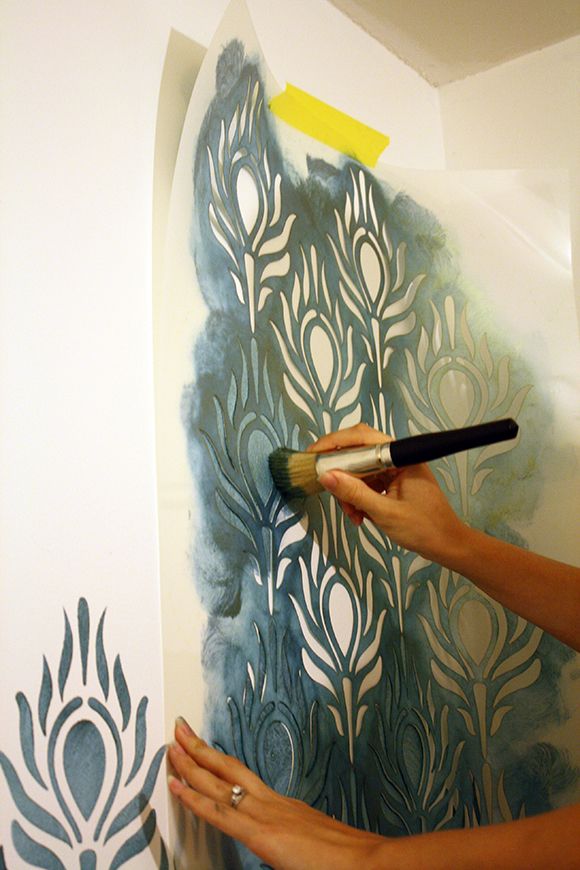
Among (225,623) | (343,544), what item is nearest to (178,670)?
(225,623)

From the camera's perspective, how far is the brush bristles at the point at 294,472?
842 millimetres

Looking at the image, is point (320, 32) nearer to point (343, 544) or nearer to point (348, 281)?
point (348, 281)

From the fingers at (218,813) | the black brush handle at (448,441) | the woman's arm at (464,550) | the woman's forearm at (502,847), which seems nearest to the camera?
the woman's forearm at (502,847)

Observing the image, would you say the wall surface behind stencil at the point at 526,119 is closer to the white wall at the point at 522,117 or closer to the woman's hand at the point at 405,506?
the white wall at the point at 522,117

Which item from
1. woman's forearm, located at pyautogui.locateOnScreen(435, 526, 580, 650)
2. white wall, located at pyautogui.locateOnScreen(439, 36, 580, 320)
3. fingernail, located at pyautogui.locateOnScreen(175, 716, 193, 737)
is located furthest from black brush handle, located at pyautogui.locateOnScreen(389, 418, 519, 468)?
white wall, located at pyautogui.locateOnScreen(439, 36, 580, 320)

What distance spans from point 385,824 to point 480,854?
0.39m

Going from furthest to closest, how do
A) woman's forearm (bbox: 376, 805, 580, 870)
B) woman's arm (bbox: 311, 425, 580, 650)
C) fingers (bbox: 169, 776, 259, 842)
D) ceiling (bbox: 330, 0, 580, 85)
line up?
ceiling (bbox: 330, 0, 580, 85), woman's arm (bbox: 311, 425, 580, 650), fingers (bbox: 169, 776, 259, 842), woman's forearm (bbox: 376, 805, 580, 870)

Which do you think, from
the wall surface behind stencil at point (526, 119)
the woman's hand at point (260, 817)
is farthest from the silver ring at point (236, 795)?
the wall surface behind stencil at point (526, 119)

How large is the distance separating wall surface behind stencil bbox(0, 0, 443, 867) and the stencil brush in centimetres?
17

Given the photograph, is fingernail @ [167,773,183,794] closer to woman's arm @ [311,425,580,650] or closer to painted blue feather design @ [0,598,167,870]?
painted blue feather design @ [0,598,167,870]

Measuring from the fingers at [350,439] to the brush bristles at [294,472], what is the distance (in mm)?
32

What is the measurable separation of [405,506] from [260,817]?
355mm

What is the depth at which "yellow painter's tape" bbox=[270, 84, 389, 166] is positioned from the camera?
95cm

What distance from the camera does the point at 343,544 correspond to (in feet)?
3.14
